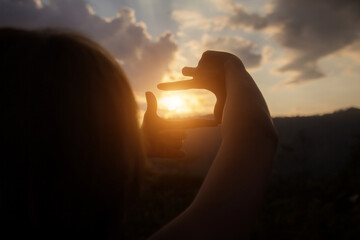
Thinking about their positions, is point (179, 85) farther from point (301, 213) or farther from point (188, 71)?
point (301, 213)

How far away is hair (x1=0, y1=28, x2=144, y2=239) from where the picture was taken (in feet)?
1.84

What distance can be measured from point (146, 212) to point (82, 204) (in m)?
8.57

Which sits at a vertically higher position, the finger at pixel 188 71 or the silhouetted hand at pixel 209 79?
the finger at pixel 188 71

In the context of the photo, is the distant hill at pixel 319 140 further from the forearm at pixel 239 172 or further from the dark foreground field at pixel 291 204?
the forearm at pixel 239 172

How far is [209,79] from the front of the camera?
113cm

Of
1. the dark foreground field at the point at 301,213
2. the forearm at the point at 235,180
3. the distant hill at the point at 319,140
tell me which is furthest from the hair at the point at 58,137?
the distant hill at the point at 319,140

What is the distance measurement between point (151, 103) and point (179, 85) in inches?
6.1

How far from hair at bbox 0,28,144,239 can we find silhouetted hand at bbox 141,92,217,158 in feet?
1.27

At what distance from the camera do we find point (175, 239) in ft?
1.87

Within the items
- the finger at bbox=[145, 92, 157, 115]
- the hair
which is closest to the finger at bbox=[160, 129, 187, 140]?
the finger at bbox=[145, 92, 157, 115]

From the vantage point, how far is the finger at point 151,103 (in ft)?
3.83

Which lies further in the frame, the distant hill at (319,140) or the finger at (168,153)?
the distant hill at (319,140)

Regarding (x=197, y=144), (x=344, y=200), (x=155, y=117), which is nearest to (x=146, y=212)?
(x=344, y=200)

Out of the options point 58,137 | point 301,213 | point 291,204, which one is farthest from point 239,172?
point 291,204
